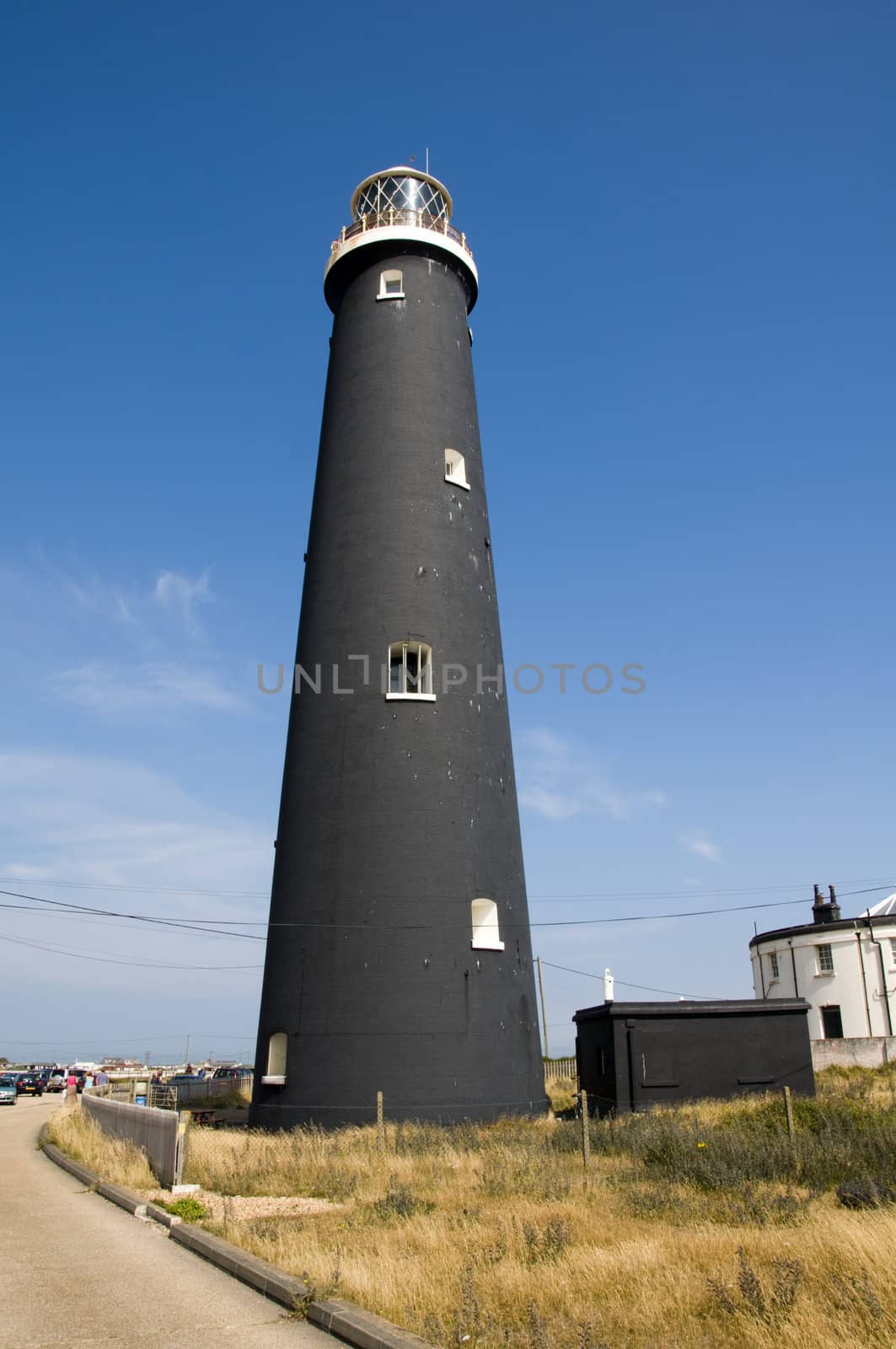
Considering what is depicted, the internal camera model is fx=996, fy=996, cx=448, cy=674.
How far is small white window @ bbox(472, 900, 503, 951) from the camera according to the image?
66.2ft

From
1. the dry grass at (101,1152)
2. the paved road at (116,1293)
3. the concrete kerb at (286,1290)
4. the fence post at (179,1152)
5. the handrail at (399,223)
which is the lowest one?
the paved road at (116,1293)

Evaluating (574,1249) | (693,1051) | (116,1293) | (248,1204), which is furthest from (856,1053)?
(116,1293)

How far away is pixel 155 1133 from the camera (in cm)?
1633

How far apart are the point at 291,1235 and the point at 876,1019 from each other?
38.3m

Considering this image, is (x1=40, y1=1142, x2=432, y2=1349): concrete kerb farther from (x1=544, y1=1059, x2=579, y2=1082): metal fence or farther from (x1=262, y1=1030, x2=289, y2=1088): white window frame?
(x1=544, y1=1059, x2=579, y2=1082): metal fence

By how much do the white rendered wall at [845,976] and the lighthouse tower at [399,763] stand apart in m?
26.8

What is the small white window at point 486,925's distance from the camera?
2019 cm

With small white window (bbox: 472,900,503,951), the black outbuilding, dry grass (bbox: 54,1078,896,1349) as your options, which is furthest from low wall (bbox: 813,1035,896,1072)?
small white window (bbox: 472,900,503,951)

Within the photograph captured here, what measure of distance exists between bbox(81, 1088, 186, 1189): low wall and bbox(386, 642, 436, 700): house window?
370 inches

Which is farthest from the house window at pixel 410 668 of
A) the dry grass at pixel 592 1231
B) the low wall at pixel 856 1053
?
the low wall at pixel 856 1053

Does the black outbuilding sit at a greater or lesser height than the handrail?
lesser

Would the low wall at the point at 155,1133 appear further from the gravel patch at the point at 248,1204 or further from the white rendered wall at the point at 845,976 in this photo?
the white rendered wall at the point at 845,976

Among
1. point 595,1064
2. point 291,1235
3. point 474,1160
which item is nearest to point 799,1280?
point 291,1235

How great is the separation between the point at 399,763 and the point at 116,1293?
12.2 meters
